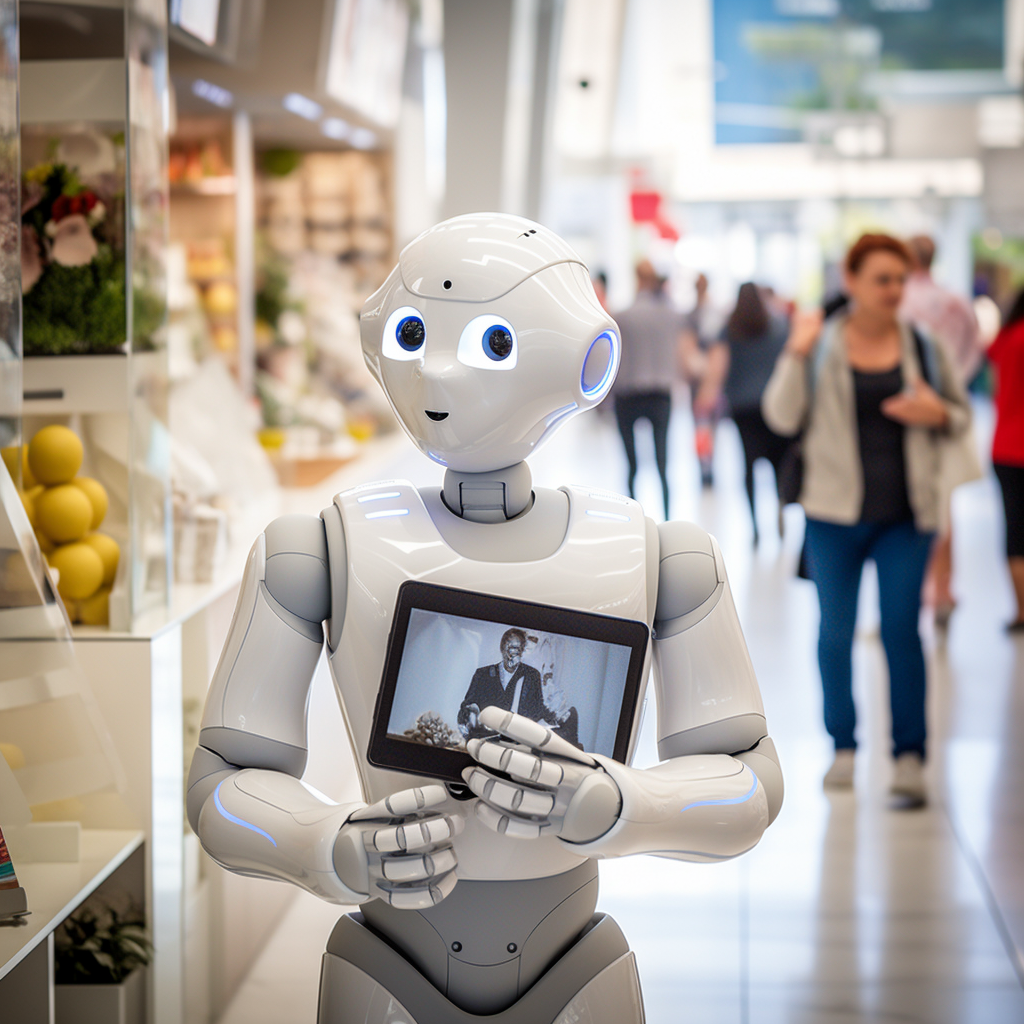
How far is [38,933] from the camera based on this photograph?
1.65 meters

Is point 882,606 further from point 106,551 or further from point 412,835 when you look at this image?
point 412,835

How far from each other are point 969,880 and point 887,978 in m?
0.62

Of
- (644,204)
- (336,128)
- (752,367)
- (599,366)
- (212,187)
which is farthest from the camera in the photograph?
(644,204)

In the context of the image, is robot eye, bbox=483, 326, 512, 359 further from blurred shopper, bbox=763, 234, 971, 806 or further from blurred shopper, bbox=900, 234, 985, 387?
blurred shopper, bbox=900, 234, 985, 387

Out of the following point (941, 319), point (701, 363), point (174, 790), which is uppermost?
point (941, 319)

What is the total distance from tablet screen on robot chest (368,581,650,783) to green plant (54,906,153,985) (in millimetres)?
1122

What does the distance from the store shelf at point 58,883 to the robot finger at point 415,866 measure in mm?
632

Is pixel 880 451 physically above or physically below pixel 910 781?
above

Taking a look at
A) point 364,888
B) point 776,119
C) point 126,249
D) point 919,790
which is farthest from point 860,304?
point 776,119

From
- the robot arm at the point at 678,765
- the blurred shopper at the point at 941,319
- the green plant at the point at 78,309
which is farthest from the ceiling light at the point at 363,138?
the robot arm at the point at 678,765

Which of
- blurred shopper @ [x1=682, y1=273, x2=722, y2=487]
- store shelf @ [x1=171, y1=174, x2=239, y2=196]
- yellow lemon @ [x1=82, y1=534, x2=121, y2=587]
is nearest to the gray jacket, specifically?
yellow lemon @ [x1=82, y1=534, x2=121, y2=587]

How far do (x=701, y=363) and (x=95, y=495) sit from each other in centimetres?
1025

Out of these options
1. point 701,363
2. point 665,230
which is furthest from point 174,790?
point 665,230

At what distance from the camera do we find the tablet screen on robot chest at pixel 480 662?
1303 mm
